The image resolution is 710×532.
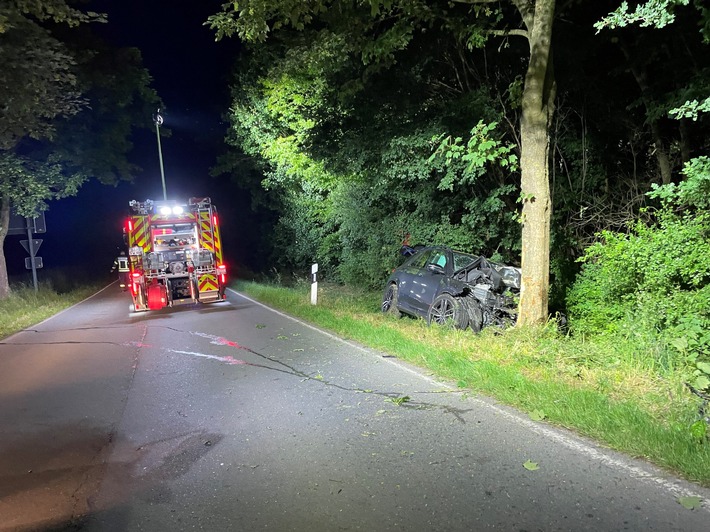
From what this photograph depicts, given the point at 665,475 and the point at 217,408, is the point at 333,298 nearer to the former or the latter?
the point at 217,408

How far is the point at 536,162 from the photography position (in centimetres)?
734

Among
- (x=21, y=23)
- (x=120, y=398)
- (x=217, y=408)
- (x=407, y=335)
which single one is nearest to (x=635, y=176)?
(x=407, y=335)

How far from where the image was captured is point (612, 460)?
395 cm

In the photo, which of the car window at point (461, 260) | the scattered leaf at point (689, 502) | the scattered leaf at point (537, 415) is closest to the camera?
the scattered leaf at point (689, 502)

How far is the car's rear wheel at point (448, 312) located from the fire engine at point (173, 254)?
796 cm

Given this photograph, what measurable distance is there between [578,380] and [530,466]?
7.05ft

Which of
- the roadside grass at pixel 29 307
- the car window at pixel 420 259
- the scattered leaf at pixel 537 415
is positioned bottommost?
the roadside grass at pixel 29 307

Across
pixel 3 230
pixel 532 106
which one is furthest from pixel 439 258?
pixel 3 230

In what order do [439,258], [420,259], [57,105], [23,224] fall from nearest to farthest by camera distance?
[439,258] < [420,259] < [57,105] < [23,224]

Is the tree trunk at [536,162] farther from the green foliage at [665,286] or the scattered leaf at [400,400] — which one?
the scattered leaf at [400,400]

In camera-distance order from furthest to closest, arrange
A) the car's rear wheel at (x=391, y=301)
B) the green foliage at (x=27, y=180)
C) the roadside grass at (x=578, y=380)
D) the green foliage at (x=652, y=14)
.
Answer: the green foliage at (x=27, y=180), the car's rear wheel at (x=391, y=301), the green foliage at (x=652, y=14), the roadside grass at (x=578, y=380)

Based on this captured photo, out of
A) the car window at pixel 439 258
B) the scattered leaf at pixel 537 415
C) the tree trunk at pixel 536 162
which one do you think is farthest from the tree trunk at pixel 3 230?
the scattered leaf at pixel 537 415

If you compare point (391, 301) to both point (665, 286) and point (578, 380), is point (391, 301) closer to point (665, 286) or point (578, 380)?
point (665, 286)

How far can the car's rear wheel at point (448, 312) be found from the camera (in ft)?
28.3
